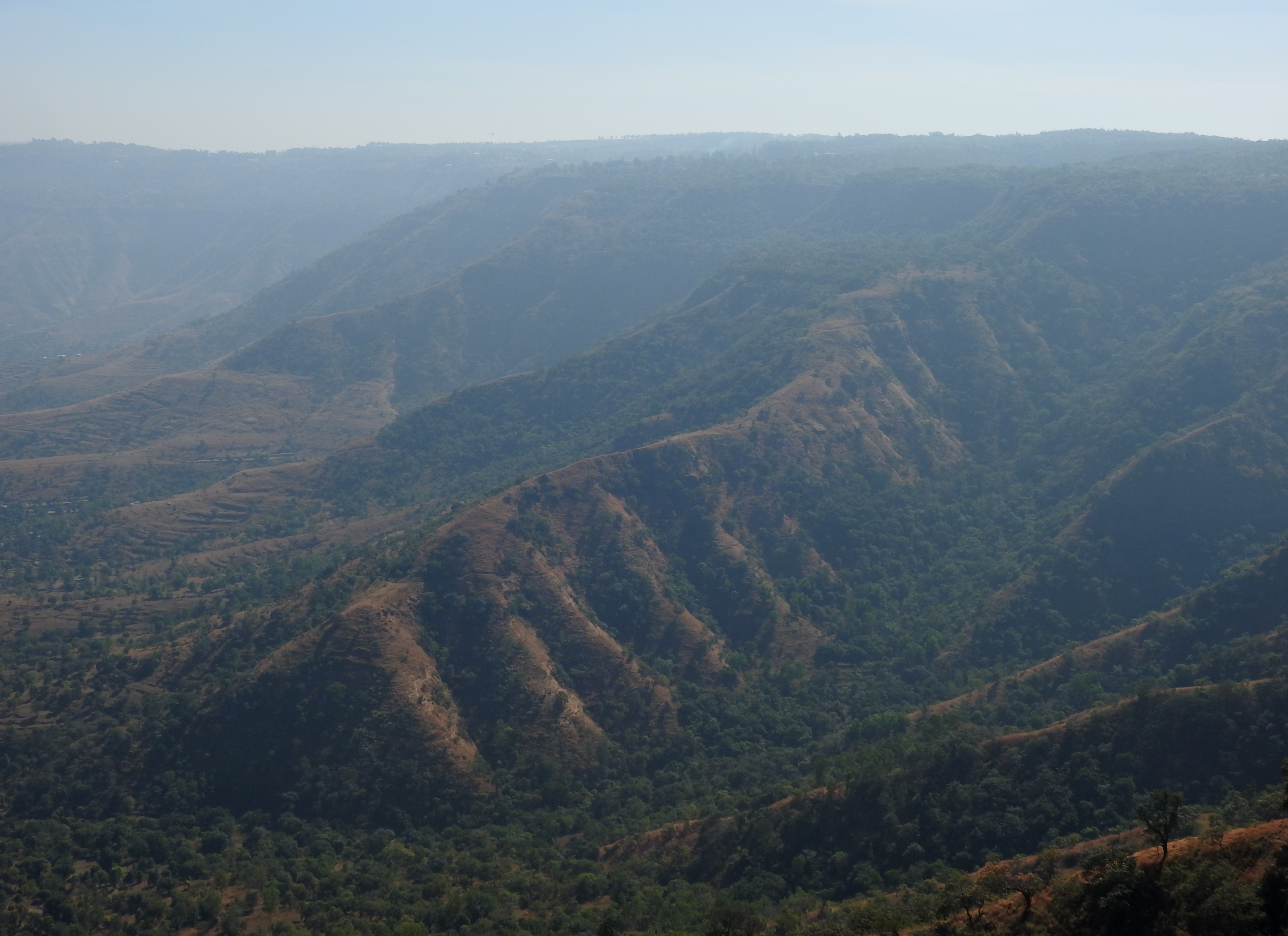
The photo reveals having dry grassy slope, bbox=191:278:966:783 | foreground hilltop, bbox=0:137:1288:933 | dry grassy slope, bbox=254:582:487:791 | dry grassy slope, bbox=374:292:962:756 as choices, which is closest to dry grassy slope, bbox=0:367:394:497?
foreground hilltop, bbox=0:137:1288:933

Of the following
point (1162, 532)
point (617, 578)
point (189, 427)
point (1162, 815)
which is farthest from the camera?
point (189, 427)

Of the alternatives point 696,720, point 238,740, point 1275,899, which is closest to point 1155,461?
point 696,720

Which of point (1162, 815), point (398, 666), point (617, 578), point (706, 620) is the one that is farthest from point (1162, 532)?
point (398, 666)

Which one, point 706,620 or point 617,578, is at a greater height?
point 617,578

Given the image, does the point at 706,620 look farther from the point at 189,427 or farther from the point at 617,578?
the point at 189,427

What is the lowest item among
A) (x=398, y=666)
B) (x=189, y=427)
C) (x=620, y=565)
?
(x=398, y=666)

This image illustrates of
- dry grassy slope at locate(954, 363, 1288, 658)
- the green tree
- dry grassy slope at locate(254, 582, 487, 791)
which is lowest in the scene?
dry grassy slope at locate(254, 582, 487, 791)

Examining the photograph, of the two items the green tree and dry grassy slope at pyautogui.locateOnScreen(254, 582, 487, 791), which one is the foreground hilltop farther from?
the green tree
